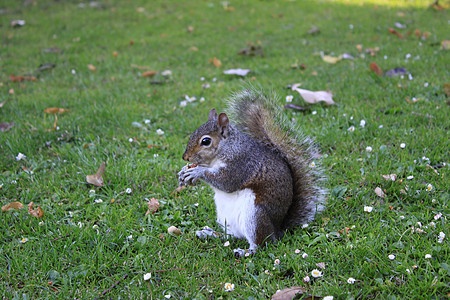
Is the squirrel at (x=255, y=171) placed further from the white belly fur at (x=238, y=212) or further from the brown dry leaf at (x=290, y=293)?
the brown dry leaf at (x=290, y=293)

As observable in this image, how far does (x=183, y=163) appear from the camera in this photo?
286 centimetres

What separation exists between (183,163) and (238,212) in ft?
3.12

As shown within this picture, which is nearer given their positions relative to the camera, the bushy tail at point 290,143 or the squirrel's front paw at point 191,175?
the squirrel's front paw at point 191,175

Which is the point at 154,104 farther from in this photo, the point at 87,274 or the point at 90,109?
the point at 87,274

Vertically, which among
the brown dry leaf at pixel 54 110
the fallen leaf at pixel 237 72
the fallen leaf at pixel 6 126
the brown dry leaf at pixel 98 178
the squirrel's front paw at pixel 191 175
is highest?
the squirrel's front paw at pixel 191 175

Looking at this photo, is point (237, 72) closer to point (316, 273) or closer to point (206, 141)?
point (206, 141)

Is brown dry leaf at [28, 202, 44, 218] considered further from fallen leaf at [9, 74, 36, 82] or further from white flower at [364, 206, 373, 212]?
fallen leaf at [9, 74, 36, 82]

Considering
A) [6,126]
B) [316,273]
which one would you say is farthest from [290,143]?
[6,126]

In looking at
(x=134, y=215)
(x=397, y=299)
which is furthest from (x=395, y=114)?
(x=134, y=215)

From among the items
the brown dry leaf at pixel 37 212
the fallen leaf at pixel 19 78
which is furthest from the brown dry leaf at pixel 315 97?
the fallen leaf at pixel 19 78

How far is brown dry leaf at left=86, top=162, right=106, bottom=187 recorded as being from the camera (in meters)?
2.61

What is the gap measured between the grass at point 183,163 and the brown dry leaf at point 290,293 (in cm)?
5

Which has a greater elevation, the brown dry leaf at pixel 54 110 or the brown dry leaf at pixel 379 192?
the brown dry leaf at pixel 379 192

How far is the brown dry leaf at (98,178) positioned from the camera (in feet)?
8.55
